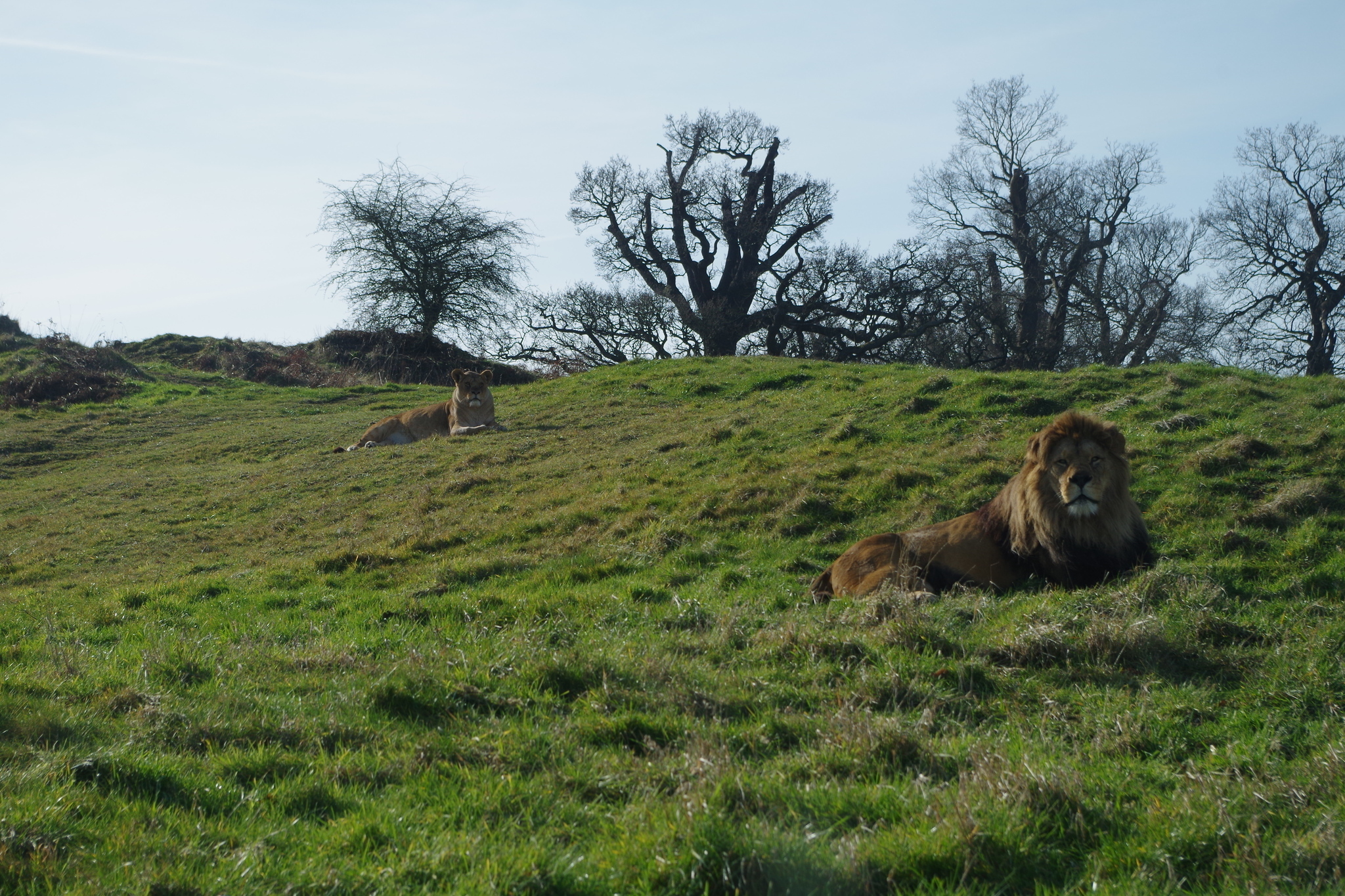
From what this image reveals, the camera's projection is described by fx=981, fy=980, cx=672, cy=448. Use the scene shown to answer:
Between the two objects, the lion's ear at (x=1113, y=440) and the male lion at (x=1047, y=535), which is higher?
the lion's ear at (x=1113, y=440)

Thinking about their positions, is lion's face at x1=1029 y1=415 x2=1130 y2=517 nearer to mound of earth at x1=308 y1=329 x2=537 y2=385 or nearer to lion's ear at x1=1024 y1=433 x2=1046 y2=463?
lion's ear at x1=1024 y1=433 x2=1046 y2=463

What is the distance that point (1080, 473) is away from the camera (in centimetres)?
765

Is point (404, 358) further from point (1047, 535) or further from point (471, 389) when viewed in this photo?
point (1047, 535)

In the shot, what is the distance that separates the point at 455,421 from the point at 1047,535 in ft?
54.4

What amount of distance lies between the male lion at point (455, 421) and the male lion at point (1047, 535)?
47.4 ft

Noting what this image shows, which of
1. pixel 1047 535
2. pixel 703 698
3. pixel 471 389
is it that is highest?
pixel 471 389

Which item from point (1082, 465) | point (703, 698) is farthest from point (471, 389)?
point (703, 698)

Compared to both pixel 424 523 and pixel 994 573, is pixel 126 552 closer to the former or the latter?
pixel 424 523

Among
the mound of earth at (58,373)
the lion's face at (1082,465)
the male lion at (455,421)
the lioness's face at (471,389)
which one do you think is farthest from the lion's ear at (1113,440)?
the mound of earth at (58,373)

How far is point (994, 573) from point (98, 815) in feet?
21.5

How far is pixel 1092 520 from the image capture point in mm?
7789

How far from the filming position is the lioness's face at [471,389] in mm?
22125

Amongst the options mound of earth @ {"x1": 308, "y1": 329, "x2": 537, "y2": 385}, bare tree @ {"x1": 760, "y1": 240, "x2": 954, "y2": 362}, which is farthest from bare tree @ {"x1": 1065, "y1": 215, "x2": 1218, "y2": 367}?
mound of earth @ {"x1": 308, "y1": 329, "x2": 537, "y2": 385}

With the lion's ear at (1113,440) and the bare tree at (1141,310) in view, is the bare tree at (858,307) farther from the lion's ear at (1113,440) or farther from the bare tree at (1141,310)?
the lion's ear at (1113,440)
